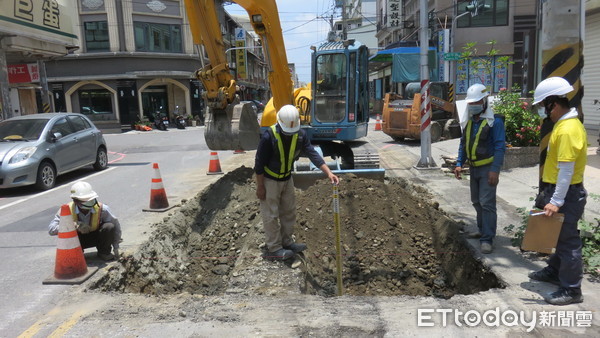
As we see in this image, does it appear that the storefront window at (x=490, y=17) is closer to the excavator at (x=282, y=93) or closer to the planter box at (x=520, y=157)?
the planter box at (x=520, y=157)

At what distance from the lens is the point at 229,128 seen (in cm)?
779

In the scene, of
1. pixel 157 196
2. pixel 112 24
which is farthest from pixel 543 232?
pixel 112 24

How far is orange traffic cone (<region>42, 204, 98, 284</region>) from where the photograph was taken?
15.0 feet

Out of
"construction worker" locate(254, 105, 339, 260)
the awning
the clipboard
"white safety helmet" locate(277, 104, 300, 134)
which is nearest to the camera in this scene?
the clipboard

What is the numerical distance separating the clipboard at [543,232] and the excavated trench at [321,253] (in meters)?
0.81

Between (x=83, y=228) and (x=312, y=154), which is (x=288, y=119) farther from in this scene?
(x=83, y=228)

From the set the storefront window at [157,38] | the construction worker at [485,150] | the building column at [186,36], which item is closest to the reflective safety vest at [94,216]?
Answer: the construction worker at [485,150]

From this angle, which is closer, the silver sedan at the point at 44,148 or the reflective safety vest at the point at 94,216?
the reflective safety vest at the point at 94,216

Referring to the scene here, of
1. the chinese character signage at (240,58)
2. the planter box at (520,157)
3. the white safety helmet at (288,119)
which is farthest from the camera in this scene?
the chinese character signage at (240,58)

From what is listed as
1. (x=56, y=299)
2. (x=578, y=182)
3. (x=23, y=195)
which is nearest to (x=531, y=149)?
(x=578, y=182)

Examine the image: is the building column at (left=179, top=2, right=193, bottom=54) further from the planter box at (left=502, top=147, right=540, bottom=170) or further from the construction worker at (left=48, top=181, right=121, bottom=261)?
the construction worker at (left=48, top=181, right=121, bottom=261)

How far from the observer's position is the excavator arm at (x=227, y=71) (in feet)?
24.2

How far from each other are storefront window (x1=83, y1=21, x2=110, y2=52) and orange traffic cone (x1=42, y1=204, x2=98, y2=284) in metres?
30.0

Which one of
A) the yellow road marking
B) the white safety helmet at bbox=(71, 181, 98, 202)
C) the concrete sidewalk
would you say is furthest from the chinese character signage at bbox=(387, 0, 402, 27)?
the yellow road marking
